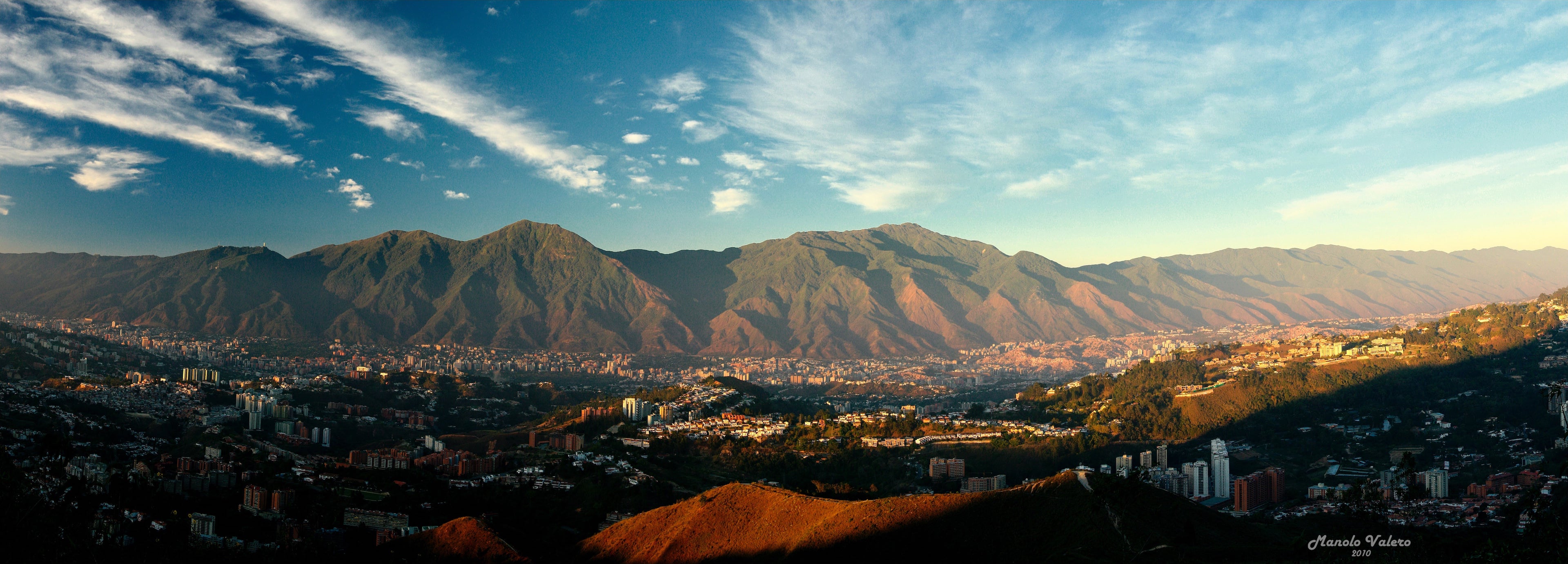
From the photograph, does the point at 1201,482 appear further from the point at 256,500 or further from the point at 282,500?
the point at 256,500

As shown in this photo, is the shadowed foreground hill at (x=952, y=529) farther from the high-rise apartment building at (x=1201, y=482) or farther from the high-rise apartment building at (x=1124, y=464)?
the high-rise apartment building at (x=1124, y=464)

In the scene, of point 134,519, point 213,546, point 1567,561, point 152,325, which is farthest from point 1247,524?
point 152,325

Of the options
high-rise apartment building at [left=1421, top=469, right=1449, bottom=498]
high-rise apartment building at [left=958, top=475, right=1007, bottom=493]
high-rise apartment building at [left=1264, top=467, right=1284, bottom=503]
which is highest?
high-rise apartment building at [left=1421, top=469, right=1449, bottom=498]

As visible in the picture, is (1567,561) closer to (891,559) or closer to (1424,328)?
(891,559)

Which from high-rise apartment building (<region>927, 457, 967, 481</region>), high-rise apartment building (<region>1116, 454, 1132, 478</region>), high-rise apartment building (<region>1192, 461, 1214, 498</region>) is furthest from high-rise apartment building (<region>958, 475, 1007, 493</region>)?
high-rise apartment building (<region>1192, 461, 1214, 498</region>)

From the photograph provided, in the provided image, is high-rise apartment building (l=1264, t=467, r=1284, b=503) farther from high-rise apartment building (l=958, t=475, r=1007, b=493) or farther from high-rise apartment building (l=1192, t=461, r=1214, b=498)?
high-rise apartment building (l=958, t=475, r=1007, b=493)

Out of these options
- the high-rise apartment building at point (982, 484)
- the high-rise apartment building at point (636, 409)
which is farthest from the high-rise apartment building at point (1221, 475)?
the high-rise apartment building at point (636, 409)

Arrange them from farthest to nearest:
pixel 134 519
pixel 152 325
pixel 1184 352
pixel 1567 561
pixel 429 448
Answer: pixel 152 325
pixel 1184 352
pixel 429 448
pixel 134 519
pixel 1567 561
